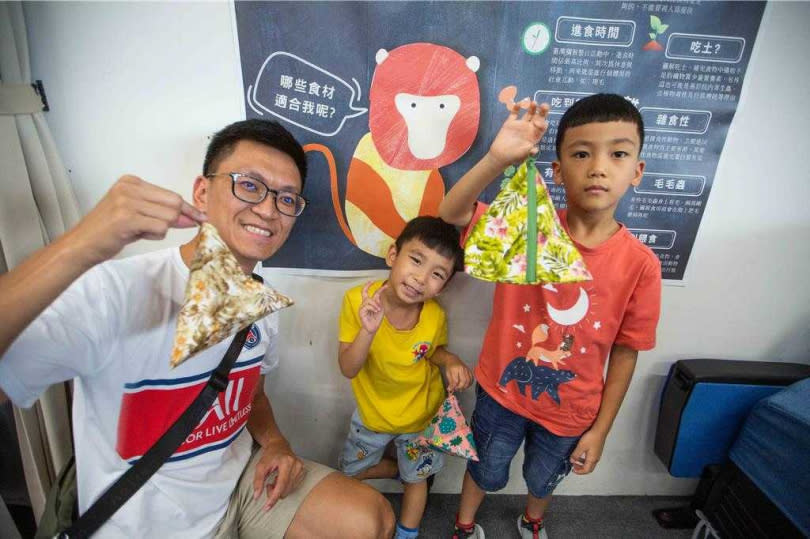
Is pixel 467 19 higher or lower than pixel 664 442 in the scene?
higher

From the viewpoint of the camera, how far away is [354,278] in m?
1.38

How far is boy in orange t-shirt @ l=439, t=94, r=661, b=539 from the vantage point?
38.1 inches

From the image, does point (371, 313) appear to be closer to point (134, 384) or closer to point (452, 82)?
point (134, 384)

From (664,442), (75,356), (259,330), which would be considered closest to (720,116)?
(664,442)

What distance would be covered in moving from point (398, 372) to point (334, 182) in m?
0.69

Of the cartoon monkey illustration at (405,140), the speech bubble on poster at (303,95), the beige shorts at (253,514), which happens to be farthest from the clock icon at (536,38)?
the beige shorts at (253,514)

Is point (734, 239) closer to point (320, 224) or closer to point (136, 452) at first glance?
point (320, 224)

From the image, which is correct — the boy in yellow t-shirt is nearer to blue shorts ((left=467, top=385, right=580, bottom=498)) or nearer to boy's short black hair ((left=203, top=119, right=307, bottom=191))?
blue shorts ((left=467, top=385, right=580, bottom=498))

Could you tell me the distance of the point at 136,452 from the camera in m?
0.90

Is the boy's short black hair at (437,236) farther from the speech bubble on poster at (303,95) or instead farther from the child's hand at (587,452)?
the child's hand at (587,452)

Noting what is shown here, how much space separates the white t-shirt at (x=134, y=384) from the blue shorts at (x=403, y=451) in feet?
1.51

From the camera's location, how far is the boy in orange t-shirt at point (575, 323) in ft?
3.18

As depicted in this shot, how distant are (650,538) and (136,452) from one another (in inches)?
78.0

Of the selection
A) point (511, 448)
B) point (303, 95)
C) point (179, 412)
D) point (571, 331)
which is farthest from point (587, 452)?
point (303, 95)
